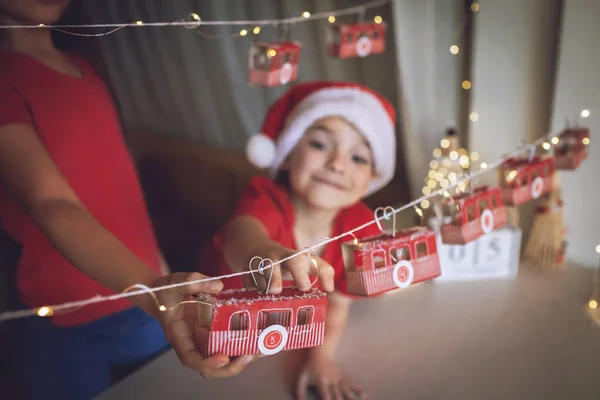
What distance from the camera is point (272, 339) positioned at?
520mm

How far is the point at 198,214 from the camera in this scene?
3.15ft

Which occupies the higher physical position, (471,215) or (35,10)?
(35,10)

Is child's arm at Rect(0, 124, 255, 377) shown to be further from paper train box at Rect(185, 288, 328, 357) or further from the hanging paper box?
the hanging paper box

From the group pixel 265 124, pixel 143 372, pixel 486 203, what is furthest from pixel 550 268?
pixel 143 372

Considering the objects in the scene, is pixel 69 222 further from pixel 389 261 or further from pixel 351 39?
pixel 351 39

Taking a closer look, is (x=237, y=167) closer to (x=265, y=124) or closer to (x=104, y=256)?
(x=265, y=124)

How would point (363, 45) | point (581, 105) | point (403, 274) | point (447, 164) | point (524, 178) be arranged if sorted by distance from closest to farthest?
point (403, 274), point (524, 178), point (363, 45), point (581, 105), point (447, 164)

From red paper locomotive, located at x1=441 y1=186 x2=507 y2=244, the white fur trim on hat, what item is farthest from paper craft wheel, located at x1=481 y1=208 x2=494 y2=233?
the white fur trim on hat

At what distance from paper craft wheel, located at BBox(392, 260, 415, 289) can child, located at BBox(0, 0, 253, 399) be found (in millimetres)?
198

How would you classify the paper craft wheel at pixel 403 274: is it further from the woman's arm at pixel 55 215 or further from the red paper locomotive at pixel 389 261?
the woman's arm at pixel 55 215

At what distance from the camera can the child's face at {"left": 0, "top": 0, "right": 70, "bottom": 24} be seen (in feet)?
1.90

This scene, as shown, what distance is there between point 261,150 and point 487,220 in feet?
1.28

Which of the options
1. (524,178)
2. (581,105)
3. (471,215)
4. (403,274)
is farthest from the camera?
(581,105)

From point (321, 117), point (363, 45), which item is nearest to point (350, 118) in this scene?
point (321, 117)
